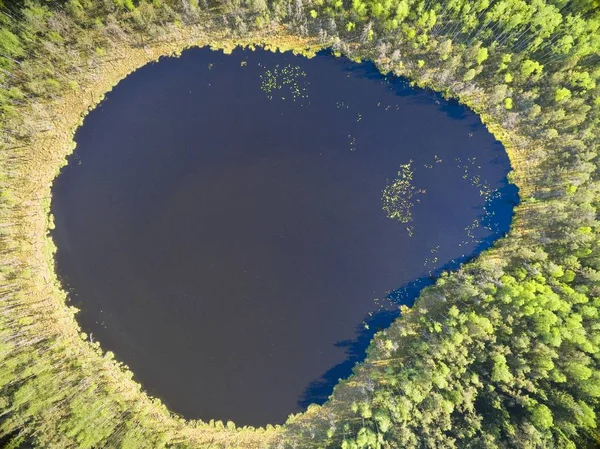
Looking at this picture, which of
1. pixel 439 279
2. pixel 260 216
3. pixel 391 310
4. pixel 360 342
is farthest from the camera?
pixel 260 216

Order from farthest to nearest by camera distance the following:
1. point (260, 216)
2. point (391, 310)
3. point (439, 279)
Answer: point (260, 216) → point (391, 310) → point (439, 279)

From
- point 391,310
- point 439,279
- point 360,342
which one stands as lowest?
point 360,342

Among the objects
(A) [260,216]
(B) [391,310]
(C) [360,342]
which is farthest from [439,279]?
(A) [260,216]

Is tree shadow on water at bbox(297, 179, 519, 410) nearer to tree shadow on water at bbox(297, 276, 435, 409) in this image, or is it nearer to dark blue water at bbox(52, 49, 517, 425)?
tree shadow on water at bbox(297, 276, 435, 409)

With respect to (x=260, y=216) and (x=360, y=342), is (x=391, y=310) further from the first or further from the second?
(x=260, y=216)

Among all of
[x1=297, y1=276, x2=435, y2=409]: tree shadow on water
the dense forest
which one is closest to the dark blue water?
[x1=297, y1=276, x2=435, y2=409]: tree shadow on water

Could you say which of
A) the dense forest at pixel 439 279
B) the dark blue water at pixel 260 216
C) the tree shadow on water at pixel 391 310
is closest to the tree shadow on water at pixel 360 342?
the tree shadow on water at pixel 391 310
